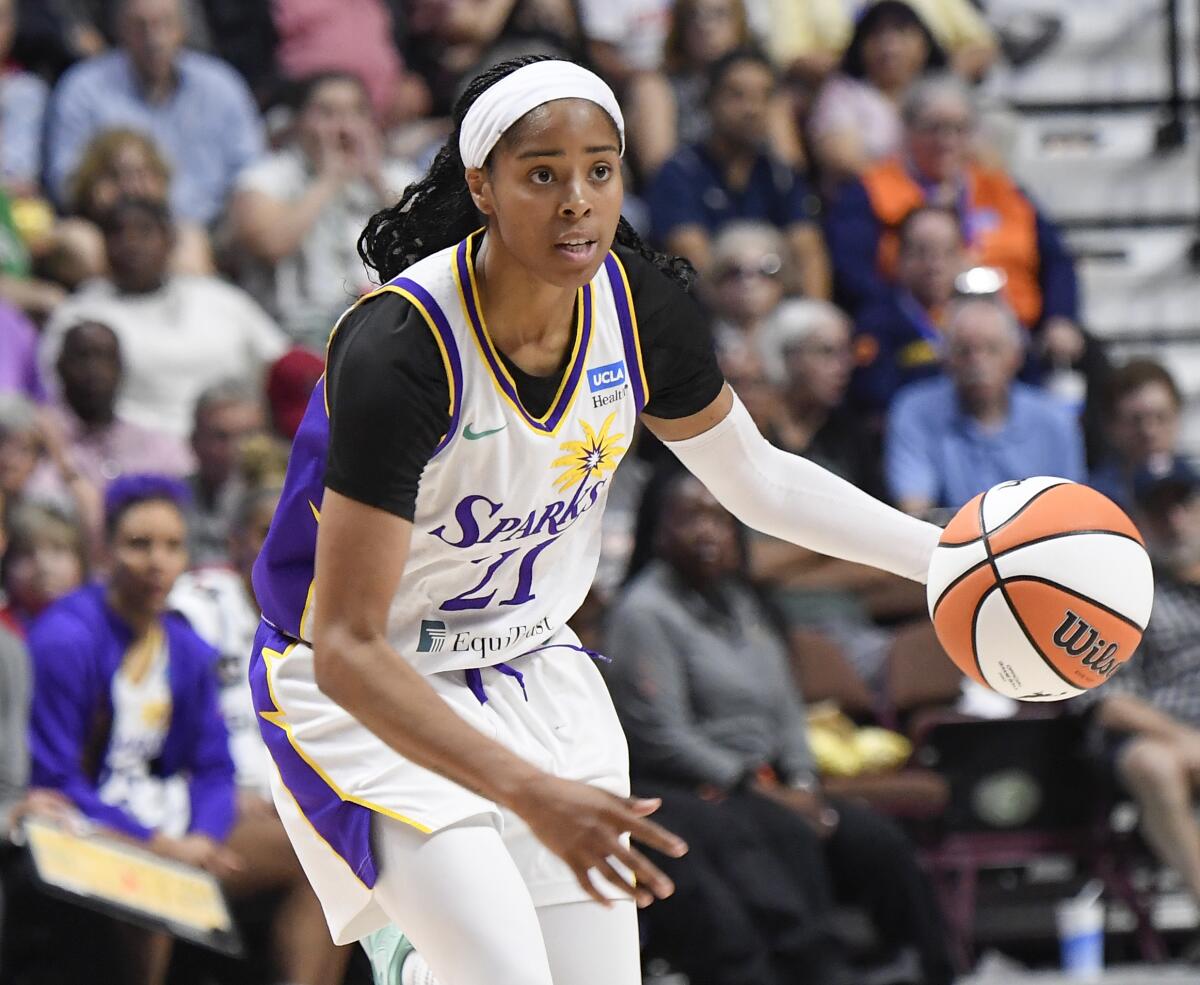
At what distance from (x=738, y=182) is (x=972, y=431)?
1.49 m

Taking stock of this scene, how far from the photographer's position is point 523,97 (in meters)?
2.64

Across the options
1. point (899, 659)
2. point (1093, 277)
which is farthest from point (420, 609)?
point (1093, 277)

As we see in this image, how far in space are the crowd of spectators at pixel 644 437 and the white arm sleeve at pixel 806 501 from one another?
219 cm

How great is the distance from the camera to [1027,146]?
9164 mm

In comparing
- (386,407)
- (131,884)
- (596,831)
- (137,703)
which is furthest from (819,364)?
(596,831)

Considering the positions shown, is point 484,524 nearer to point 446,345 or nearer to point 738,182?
point 446,345

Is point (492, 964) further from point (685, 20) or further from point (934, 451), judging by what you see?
point (685, 20)

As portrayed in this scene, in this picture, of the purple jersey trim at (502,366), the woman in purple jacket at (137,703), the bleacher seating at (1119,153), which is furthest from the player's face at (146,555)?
the bleacher seating at (1119,153)

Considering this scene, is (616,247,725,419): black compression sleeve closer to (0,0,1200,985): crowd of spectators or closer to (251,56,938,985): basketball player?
(251,56,938,985): basketball player

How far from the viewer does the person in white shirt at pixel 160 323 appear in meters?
6.36

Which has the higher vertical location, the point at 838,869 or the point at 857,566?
the point at 857,566

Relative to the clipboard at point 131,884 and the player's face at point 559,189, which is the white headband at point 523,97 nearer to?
the player's face at point 559,189

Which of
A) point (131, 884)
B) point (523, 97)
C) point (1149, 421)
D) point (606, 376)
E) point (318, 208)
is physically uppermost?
point (318, 208)

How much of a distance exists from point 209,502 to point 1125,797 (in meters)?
2.93
